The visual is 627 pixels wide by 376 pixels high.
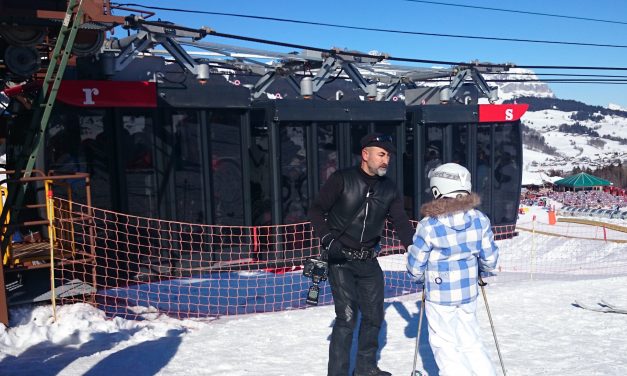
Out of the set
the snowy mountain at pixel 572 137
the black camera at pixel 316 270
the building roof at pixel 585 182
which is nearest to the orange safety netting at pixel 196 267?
the black camera at pixel 316 270

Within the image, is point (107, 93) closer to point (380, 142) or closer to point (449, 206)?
point (380, 142)

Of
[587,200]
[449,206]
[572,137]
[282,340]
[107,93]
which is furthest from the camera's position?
[572,137]

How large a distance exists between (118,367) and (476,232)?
321 cm

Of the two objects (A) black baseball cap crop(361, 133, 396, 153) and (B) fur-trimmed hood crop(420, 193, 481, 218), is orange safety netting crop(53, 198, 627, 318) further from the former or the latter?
(B) fur-trimmed hood crop(420, 193, 481, 218)

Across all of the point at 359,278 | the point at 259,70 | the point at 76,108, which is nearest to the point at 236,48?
the point at 259,70

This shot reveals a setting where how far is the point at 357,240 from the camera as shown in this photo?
4.12 metres

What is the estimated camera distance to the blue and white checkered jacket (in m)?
3.43

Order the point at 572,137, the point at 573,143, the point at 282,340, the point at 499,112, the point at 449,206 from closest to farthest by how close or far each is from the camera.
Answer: the point at 449,206 < the point at 282,340 < the point at 499,112 < the point at 573,143 < the point at 572,137

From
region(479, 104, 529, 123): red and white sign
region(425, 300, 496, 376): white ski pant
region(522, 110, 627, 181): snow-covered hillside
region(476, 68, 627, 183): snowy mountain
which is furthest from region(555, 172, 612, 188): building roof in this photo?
region(476, 68, 627, 183): snowy mountain

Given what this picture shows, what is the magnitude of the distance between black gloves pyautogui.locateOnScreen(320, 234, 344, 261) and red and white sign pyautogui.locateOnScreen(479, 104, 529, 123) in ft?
30.9

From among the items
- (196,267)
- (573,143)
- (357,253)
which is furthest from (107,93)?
(573,143)

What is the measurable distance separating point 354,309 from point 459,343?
839 mm

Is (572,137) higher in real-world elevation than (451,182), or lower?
higher

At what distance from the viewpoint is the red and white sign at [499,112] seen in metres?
12.5
